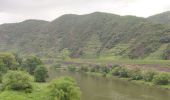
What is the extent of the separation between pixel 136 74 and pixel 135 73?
156cm

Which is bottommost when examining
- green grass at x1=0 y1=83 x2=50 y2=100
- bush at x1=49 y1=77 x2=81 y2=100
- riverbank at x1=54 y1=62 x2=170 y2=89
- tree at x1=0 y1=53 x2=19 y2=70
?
riverbank at x1=54 y1=62 x2=170 y2=89

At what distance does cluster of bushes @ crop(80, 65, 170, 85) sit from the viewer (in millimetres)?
130375

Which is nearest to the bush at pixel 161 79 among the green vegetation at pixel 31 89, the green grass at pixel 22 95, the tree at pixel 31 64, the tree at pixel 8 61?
the tree at pixel 31 64

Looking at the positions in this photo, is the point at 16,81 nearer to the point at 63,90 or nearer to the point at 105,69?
the point at 63,90

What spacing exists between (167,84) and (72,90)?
6728 centimetres

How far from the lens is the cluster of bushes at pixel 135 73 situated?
428 ft

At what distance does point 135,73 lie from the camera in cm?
15225

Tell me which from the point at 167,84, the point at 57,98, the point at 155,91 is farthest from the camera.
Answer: the point at 167,84

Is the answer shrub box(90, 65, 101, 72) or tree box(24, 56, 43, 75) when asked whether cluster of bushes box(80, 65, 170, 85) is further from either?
tree box(24, 56, 43, 75)

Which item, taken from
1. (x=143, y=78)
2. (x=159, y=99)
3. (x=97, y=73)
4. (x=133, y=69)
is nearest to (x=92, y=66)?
(x=97, y=73)

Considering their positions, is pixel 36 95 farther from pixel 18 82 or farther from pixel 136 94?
pixel 136 94

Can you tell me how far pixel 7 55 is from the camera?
134 meters

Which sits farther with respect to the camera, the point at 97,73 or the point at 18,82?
the point at 97,73

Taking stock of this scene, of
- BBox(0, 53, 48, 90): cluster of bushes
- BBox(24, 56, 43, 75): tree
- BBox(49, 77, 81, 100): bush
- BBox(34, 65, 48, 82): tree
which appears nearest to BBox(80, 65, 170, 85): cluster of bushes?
BBox(24, 56, 43, 75): tree
